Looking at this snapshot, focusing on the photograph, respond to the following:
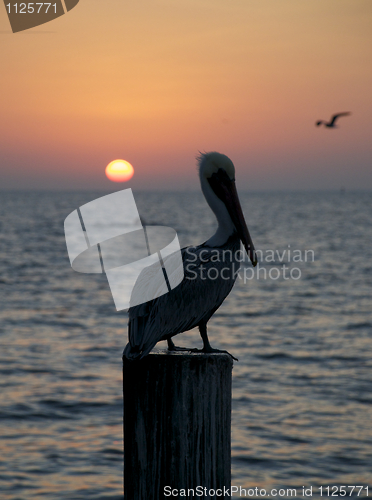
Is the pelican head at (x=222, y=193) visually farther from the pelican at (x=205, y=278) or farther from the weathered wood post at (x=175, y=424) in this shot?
the weathered wood post at (x=175, y=424)

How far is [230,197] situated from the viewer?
3.83 meters

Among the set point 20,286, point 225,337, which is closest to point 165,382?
point 225,337

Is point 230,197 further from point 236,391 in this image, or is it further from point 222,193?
point 236,391

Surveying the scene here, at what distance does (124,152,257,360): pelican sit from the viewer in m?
3.01

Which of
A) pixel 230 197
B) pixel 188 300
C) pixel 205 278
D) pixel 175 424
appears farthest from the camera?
pixel 230 197

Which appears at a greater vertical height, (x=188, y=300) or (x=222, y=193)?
(x=222, y=193)

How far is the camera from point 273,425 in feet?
23.5

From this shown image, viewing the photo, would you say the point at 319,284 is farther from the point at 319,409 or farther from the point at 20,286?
the point at 319,409

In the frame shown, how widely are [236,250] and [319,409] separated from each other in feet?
15.7

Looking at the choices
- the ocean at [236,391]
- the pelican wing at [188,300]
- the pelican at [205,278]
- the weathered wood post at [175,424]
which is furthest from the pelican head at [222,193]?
the ocean at [236,391]

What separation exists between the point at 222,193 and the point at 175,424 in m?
1.73

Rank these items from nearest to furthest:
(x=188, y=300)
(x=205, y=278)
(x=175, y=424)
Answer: (x=175, y=424) < (x=188, y=300) < (x=205, y=278)

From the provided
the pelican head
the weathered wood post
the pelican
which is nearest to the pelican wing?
the pelican

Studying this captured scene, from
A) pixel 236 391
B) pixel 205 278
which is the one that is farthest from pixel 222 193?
pixel 236 391
